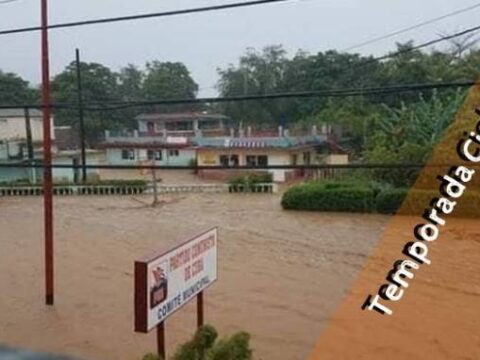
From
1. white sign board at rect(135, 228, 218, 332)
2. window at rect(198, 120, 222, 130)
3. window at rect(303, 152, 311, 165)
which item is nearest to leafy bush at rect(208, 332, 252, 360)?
white sign board at rect(135, 228, 218, 332)

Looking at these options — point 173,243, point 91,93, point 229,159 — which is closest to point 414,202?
point 229,159

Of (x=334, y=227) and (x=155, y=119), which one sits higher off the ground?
(x=155, y=119)

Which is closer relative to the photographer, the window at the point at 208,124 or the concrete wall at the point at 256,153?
the concrete wall at the point at 256,153

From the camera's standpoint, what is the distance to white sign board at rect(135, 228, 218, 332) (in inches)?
213

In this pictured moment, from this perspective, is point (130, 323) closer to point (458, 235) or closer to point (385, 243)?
point (385, 243)

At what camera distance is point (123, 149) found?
36094mm

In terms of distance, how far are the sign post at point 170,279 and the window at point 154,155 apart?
95.2 feet

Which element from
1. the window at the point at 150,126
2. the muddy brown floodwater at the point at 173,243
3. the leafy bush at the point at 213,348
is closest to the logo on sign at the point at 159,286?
the leafy bush at the point at 213,348

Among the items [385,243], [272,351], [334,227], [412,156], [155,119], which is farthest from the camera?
[155,119]

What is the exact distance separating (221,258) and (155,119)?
3277 centimetres

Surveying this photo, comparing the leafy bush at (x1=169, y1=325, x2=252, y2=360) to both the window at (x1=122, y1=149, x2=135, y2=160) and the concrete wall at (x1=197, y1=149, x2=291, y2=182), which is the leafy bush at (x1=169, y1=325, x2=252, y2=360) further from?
the window at (x1=122, y1=149, x2=135, y2=160)

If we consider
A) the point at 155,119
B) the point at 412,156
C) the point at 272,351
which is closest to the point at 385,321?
the point at 272,351

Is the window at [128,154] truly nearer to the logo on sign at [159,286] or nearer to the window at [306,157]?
the window at [306,157]

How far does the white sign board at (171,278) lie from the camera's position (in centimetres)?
541
